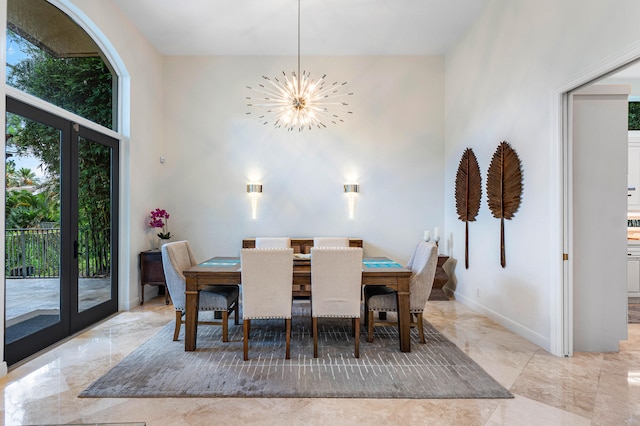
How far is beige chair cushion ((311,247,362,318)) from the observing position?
A: 3035mm

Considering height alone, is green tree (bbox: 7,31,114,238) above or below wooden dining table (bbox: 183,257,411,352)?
above

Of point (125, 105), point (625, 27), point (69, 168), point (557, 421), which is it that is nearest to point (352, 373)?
point (557, 421)

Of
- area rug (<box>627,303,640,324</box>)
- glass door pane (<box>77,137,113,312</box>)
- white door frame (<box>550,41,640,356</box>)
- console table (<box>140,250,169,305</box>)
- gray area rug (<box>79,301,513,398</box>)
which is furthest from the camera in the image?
console table (<box>140,250,169,305</box>)

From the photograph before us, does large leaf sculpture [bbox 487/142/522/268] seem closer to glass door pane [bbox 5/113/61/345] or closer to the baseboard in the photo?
the baseboard

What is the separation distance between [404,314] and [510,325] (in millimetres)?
1479

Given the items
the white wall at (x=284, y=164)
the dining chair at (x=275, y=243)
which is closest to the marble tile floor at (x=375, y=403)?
the dining chair at (x=275, y=243)

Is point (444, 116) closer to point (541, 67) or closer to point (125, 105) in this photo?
Result: point (541, 67)

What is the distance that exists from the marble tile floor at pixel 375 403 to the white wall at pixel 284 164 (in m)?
2.71

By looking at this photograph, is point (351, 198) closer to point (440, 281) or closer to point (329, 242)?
point (329, 242)

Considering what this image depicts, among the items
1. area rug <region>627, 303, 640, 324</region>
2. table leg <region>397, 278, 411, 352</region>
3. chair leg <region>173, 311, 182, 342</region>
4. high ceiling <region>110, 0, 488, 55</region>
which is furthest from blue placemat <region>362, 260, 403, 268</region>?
high ceiling <region>110, 0, 488, 55</region>

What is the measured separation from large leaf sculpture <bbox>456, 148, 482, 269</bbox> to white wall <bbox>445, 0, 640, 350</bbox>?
0.37ft

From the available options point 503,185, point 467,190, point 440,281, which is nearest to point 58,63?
point 503,185

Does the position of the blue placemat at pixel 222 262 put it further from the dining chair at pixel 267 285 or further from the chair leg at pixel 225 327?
the dining chair at pixel 267 285

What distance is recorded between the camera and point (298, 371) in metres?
2.76
